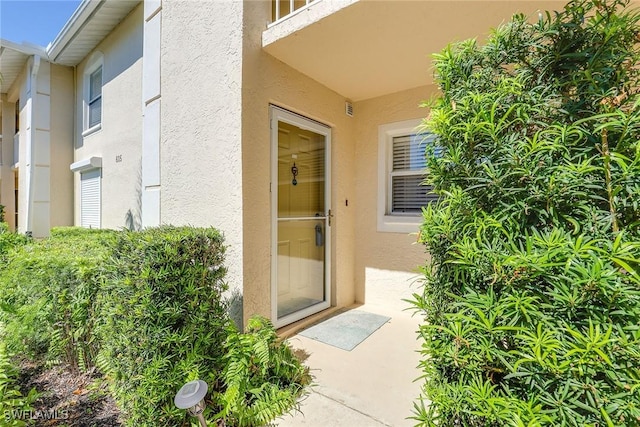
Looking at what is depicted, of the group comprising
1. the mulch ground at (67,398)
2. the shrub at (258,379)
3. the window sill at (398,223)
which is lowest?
the mulch ground at (67,398)

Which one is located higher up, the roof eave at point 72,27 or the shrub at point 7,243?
the roof eave at point 72,27

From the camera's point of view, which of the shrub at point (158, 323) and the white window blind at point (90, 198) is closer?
the shrub at point (158, 323)

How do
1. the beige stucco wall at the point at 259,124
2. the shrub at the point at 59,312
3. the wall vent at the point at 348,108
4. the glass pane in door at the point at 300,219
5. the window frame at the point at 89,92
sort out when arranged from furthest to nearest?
the window frame at the point at 89,92 → the wall vent at the point at 348,108 → the glass pane in door at the point at 300,219 → the beige stucco wall at the point at 259,124 → the shrub at the point at 59,312

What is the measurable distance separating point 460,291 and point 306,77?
11.4 feet

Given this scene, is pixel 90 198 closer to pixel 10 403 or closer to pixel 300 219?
pixel 300 219

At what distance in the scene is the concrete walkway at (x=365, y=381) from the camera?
7.30 feet

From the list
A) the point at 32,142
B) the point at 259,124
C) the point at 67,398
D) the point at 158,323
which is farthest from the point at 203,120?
the point at 32,142

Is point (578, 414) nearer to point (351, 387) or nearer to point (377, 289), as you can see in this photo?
point (351, 387)

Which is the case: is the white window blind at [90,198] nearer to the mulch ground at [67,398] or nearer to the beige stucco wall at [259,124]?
the mulch ground at [67,398]

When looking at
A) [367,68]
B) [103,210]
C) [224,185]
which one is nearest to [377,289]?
[224,185]

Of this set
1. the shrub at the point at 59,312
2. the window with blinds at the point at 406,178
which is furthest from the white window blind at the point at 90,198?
the window with blinds at the point at 406,178

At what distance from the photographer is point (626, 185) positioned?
1.09m

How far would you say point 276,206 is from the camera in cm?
362

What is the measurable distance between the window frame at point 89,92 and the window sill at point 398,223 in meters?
7.40
